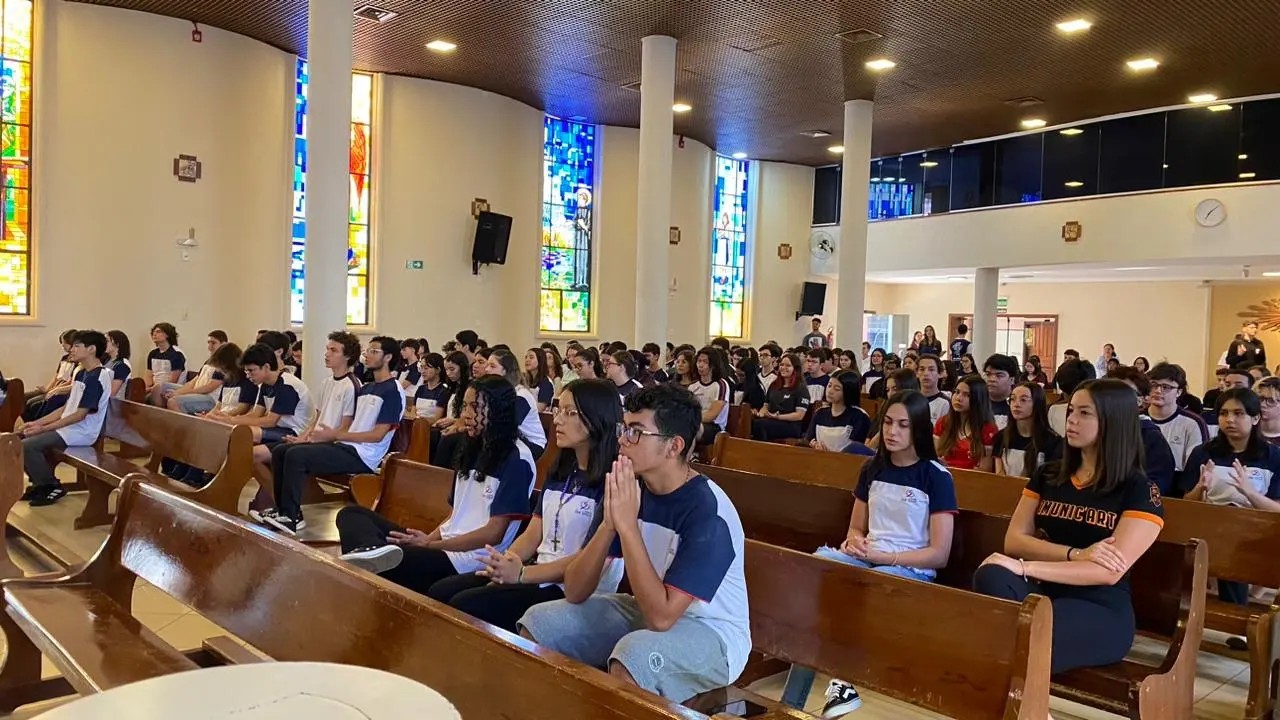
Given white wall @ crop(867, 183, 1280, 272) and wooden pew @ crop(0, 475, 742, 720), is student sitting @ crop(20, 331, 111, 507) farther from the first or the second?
white wall @ crop(867, 183, 1280, 272)

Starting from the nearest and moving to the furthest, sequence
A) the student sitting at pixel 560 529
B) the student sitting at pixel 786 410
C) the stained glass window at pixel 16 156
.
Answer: the student sitting at pixel 560 529 < the student sitting at pixel 786 410 < the stained glass window at pixel 16 156

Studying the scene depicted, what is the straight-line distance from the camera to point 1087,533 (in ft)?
10.0

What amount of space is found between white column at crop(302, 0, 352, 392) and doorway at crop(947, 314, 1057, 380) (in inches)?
646

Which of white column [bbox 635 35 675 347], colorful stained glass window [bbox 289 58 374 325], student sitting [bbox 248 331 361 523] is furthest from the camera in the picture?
colorful stained glass window [bbox 289 58 374 325]

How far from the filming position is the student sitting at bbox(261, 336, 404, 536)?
586 centimetres

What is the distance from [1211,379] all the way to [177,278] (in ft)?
62.1

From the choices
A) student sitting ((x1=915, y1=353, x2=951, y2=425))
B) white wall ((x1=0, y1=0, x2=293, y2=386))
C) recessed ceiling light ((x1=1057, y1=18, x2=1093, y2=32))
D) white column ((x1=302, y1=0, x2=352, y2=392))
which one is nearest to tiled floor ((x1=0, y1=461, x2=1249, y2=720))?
student sitting ((x1=915, y1=353, x2=951, y2=425))

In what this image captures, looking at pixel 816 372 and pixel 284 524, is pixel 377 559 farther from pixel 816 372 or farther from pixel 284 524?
pixel 816 372

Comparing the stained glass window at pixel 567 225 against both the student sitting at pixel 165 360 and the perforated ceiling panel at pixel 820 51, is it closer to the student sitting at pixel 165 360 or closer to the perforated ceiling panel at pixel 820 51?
the perforated ceiling panel at pixel 820 51

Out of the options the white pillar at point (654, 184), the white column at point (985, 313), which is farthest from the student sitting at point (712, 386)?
the white column at point (985, 313)

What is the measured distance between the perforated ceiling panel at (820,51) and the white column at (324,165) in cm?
155

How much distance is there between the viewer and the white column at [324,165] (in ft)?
27.6

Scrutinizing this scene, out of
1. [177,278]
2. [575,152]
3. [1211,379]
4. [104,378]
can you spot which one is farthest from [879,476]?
[1211,379]

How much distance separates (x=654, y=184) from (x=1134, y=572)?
26.0 feet
